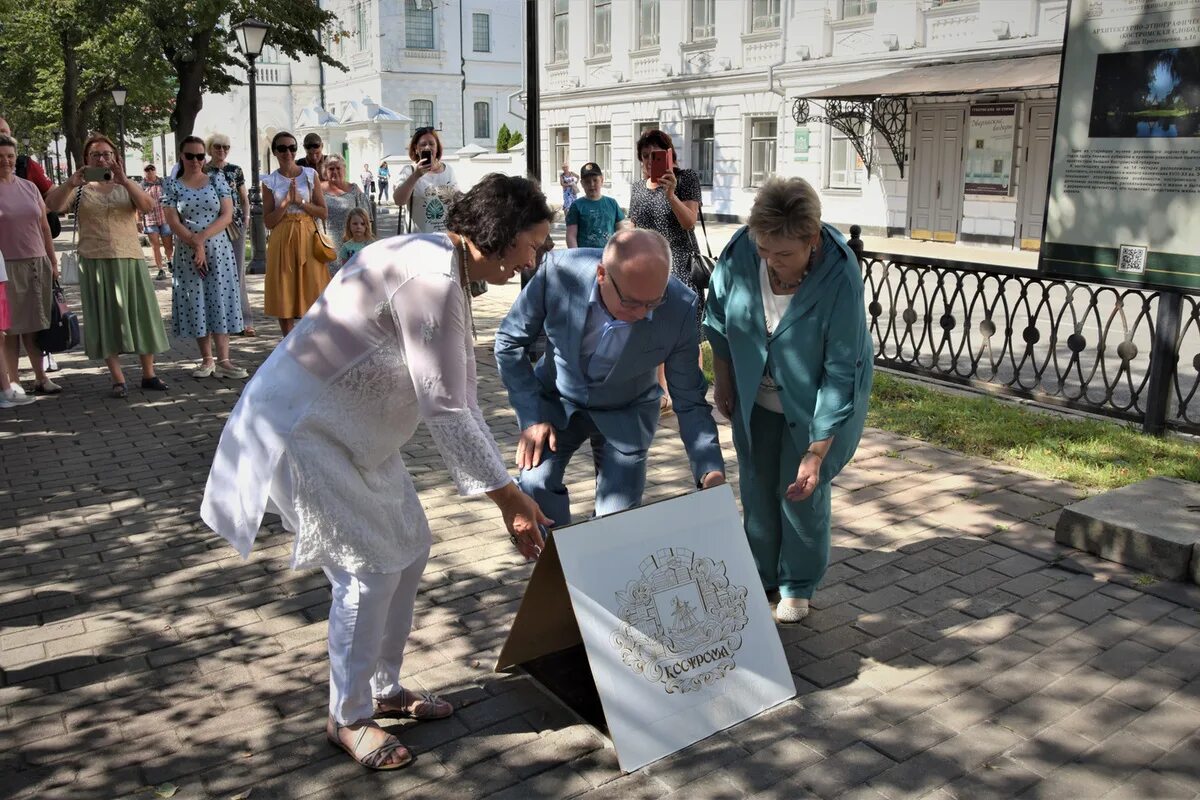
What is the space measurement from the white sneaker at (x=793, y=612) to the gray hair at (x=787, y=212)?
5.08 ft

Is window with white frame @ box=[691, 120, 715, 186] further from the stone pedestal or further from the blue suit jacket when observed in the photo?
the blue suit jacket

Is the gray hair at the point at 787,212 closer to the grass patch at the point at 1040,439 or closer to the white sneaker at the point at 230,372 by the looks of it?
the grass patch at the point at 1040,439

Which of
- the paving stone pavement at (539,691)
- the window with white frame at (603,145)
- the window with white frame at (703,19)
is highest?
the window with white frame at (703,19)

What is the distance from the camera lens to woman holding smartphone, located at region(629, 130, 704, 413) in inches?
285

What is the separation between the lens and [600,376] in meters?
3.72

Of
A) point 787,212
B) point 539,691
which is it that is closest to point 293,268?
point 539,691

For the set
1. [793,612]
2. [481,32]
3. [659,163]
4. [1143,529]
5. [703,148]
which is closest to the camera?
[793,612]

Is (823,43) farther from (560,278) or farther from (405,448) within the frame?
(560,278)

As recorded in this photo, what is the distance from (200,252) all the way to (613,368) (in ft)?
19.0

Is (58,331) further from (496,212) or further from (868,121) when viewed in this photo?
(868,121)

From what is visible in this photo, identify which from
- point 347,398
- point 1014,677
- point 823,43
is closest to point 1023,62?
point 823,43

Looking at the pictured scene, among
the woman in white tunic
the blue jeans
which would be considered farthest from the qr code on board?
the woman in white tunic

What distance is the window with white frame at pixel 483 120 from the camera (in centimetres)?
5800

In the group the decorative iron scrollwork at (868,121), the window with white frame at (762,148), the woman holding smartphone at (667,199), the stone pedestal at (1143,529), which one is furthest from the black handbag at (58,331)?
the window with white frame at (762,148)
